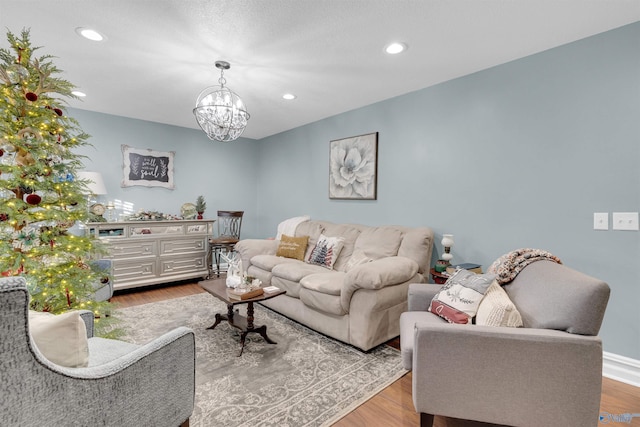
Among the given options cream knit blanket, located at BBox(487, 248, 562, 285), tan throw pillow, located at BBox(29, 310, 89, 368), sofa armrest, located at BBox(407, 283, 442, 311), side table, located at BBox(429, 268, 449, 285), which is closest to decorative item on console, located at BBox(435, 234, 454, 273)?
side table, located at BBox(429, 268, 449, 285)

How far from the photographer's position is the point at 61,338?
90 centimetres

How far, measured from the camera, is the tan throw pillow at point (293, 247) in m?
3.72

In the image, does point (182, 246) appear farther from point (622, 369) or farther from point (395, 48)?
point (622, 369)

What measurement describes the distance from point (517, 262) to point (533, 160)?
1.07 meters

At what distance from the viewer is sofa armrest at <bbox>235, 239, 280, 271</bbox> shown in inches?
150

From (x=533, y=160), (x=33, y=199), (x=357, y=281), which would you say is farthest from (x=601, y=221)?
(x=33, y=199)

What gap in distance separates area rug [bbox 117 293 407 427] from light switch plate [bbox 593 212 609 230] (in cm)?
177

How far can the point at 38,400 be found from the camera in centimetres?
79

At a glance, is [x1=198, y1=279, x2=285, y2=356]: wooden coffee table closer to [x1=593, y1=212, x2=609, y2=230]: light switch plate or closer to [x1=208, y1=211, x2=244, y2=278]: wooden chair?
[x1=208, y1=211, x2=244, y2=278]: wooden chair

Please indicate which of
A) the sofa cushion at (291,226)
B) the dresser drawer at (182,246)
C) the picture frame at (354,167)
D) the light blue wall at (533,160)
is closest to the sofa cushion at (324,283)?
the light blue wall at (533,160)

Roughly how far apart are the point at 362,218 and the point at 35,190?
10.0 feet

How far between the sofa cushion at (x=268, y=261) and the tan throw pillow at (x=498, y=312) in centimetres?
219

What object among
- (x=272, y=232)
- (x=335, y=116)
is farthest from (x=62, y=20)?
(x=272, y=232)

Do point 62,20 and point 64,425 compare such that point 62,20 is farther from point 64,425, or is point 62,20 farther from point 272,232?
point 272,232
